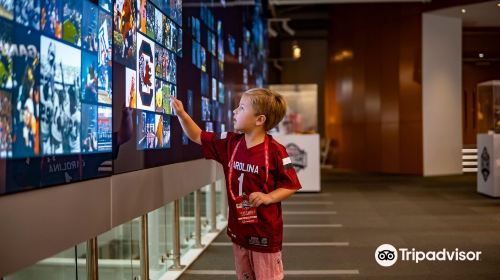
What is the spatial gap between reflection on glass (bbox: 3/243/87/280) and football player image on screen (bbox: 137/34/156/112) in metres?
0.73

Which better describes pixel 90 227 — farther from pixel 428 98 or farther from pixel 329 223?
pixel 428 98

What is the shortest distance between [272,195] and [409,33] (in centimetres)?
1220

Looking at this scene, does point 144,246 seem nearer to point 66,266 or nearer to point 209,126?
point 66,266

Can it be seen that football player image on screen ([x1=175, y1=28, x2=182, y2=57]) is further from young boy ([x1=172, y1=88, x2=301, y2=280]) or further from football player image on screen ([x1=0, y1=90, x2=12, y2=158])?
football player image on screen ([x1=0, y1=90, x2=12, y2=158])

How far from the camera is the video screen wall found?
1574 millimetres

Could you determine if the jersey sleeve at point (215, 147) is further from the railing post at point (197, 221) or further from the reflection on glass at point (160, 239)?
the railing post at point (197, 221)

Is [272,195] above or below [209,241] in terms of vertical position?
above

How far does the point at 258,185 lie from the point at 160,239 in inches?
77.5

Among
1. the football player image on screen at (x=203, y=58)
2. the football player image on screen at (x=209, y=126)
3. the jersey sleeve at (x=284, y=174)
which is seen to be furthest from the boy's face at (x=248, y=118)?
the football player image on screen at (x=209, y=126)

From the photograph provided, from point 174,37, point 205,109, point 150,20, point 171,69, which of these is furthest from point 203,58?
point 150,20

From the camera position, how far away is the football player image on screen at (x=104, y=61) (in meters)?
2.20

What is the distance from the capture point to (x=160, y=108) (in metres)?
3.07

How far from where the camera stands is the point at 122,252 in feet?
10.5

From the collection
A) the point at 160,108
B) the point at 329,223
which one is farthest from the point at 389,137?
the point at 160,108
